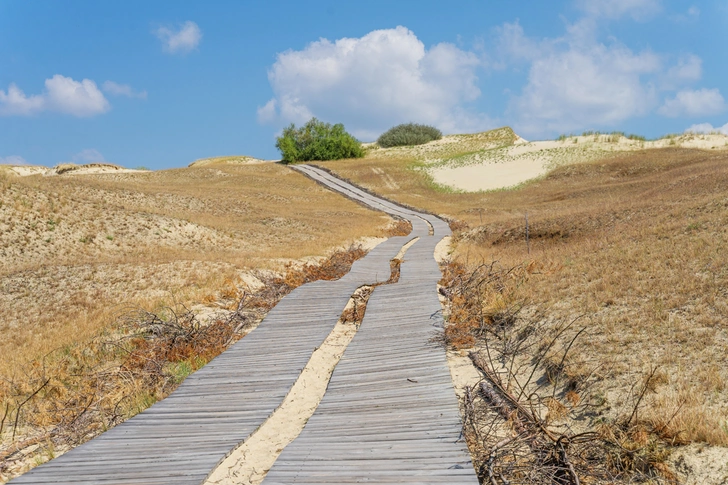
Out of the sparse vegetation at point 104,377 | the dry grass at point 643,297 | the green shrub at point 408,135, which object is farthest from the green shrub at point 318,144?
the sparse vegetation at point 104,377

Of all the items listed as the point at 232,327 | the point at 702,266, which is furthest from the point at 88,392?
the point at 702,266

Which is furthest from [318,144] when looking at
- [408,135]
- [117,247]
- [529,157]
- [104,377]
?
[104,377]

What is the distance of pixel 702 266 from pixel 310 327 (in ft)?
27.5

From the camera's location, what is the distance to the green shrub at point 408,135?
9719 centimetres

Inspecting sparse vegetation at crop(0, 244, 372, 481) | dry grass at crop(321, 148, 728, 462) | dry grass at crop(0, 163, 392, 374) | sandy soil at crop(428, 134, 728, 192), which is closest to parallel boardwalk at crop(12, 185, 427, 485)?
sparse vegetation at crop(0, 244, 372, 481)

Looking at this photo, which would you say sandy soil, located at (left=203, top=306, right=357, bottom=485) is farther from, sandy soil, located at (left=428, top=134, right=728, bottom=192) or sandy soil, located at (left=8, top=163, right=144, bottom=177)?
sandy soil, located at (left=8, top=163, right=144, bottom=177)

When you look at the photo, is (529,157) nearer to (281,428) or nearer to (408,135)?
(408,135)

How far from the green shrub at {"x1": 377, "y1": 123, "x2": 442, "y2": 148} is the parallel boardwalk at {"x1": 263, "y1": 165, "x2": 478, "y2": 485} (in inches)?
3535

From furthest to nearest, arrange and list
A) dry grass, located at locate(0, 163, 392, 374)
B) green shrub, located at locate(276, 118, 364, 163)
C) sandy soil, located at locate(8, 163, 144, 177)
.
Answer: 1. green shrub, located at locate(276, 118, 364, 163)
2. sandy soil, located at locate(8, 163, 144, 177)
3. dry grass, located at locate(0, 163, 392, 374)

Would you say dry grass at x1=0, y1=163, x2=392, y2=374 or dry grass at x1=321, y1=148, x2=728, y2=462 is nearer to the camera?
dry grass at x1=321, y1=148, x2=728, y2=462

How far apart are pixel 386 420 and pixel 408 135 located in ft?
313

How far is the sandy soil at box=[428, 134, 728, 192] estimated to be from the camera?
55.7 metres

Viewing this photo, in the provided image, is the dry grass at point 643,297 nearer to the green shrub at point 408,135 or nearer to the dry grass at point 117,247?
the dry grass at point 117,247

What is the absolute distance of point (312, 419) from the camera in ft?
21.1
